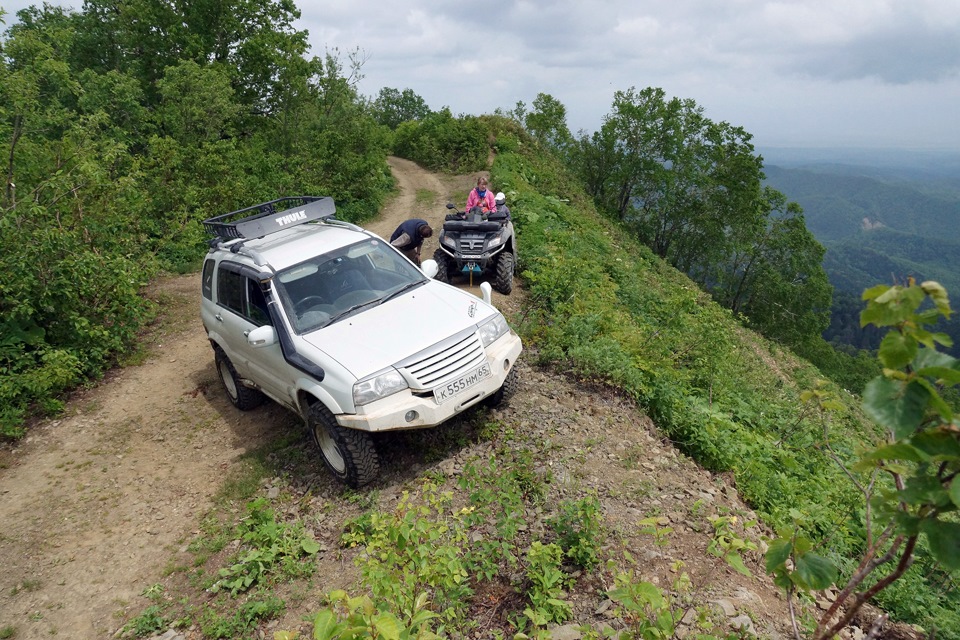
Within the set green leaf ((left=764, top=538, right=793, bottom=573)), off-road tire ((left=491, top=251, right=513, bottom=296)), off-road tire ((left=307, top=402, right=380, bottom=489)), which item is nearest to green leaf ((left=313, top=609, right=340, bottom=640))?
green leaf ((left=764, top=538, right=793, bottom=573))

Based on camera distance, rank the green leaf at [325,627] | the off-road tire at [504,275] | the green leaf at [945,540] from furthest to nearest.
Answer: the off-road tire at [504,275] < the green leaf at [325,627] < the green leaf at [945,540]

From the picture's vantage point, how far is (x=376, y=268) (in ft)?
20.3

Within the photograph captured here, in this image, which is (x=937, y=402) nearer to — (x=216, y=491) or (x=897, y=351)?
(x=897, y=351)

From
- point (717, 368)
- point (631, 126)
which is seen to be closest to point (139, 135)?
point (717, 368)

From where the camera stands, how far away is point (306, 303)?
564 centimetres

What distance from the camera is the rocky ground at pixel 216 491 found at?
414 centimetres

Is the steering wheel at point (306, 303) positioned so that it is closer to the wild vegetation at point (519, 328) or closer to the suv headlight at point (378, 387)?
the suv headlight at point (378, 387)

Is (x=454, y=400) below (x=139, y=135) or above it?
below

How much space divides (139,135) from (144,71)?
7423 millimetres

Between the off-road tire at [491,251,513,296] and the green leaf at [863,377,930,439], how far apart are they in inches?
330

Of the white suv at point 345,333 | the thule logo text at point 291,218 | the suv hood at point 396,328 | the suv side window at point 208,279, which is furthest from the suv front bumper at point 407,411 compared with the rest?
the suv side window at point 208,279

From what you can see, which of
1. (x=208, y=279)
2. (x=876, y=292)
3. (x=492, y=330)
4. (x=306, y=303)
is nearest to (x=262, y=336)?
(x=306, y=303)

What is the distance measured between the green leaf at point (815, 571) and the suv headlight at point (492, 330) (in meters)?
3.78

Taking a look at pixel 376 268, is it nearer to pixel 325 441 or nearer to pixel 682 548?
pixel 325 441
